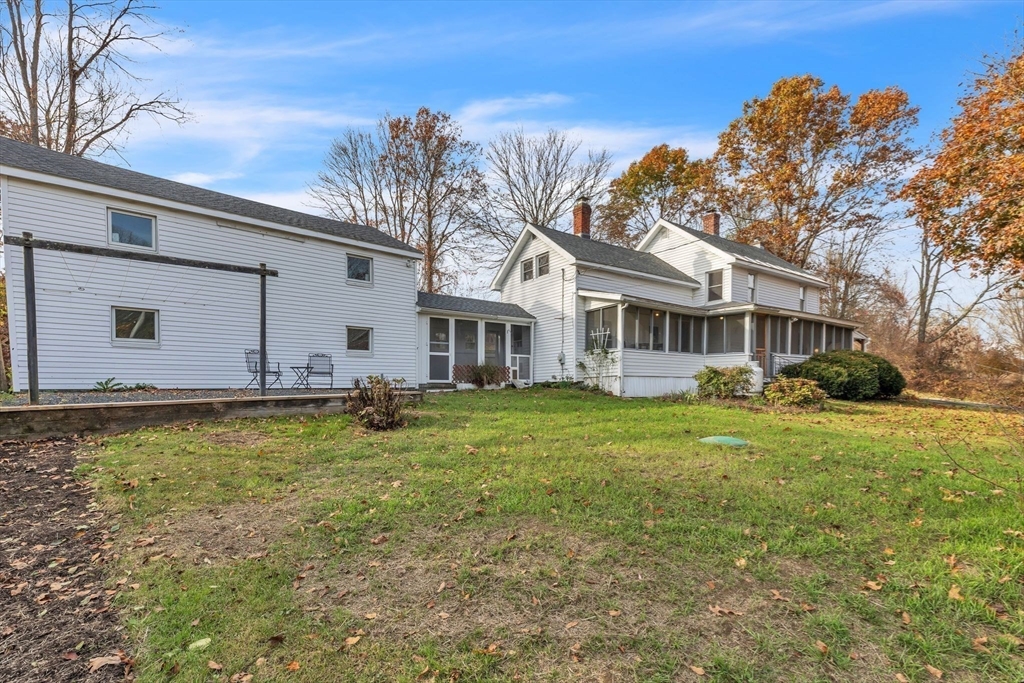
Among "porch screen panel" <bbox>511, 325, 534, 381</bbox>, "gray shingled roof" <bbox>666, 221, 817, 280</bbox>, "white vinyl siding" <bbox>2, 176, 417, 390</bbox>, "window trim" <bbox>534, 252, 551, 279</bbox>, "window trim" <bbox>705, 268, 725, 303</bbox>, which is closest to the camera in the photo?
"white vinyl siding" <bbox>2, 176, 417, 390</bbox>

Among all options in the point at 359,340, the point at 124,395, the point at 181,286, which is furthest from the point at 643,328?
the point at 124,395

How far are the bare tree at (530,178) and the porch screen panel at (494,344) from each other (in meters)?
11.3

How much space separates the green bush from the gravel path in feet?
51.5

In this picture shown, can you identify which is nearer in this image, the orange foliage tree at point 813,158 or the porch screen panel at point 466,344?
the porch screen panel at point 466,344

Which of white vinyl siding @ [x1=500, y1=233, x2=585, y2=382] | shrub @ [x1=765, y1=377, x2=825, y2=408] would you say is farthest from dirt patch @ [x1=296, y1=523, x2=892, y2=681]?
white vinyl siding @ [x1=500, y1=233, x2=585, y2=382]

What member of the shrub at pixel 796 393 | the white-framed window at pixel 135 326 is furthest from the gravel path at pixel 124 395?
the shrub at pixel 796 393

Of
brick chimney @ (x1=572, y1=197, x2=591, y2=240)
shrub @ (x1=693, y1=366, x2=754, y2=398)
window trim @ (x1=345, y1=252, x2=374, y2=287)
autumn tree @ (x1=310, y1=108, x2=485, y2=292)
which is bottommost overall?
shrub @ (x1=693, y1=366, x2=754, y2=398)

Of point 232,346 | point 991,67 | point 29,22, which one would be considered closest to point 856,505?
point 232,346

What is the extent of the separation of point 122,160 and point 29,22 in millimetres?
5171

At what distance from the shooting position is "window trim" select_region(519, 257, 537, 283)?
19375mm

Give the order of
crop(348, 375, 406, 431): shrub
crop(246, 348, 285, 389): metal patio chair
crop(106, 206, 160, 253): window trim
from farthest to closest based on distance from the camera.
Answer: crop(246, 348, 285, 389): metal patio chair → crop(106, 206, 160, 253): window trim → crop(348, 375, 406, 431): shrub

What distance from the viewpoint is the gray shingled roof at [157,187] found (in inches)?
407

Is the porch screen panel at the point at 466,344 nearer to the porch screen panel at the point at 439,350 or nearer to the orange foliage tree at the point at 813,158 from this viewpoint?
the porch screen panel at the point at 439,350

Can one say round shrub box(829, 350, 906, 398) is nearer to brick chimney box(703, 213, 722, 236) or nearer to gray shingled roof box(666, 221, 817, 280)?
gray shingled roof box(666, 221, 817, 280)
